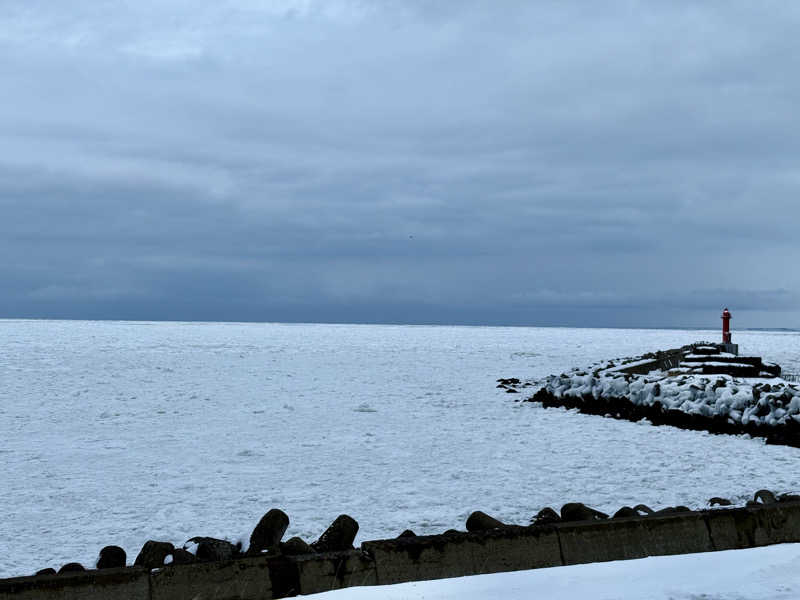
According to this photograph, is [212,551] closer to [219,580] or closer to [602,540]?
[219,580]

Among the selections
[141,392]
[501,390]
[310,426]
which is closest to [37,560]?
[310,426]

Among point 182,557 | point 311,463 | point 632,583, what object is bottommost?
point 311,463

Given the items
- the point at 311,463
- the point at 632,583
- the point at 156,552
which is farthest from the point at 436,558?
the point at 311,463

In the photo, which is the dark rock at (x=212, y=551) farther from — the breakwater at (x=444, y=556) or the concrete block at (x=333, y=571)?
the concrete block at (x=333, y=571)

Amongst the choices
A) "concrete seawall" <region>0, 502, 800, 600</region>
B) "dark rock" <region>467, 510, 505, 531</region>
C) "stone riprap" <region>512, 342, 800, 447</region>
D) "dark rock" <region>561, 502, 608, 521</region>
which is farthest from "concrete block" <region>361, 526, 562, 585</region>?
"stone riprap" <region>512, 342, 800, 447</region>

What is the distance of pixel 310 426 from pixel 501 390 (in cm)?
694

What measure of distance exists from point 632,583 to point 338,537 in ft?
5.05

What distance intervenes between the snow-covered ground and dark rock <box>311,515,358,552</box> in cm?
38

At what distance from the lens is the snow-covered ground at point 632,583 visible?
12.1 feet

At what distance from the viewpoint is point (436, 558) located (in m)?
4.01

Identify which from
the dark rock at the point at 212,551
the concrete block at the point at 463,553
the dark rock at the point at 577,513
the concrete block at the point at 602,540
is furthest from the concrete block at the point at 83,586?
the dark rock at the point at 577,513

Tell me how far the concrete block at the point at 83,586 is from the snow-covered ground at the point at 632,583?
0.85 metres

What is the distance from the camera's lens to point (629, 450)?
9789mm

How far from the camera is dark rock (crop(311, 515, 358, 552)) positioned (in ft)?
13.6
